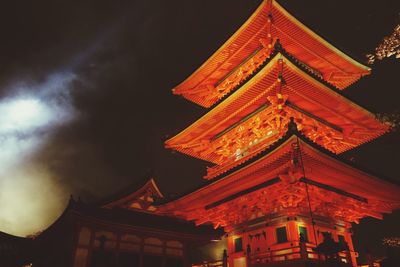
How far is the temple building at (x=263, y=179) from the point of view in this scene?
36.9ft

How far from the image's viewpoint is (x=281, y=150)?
34.3ft

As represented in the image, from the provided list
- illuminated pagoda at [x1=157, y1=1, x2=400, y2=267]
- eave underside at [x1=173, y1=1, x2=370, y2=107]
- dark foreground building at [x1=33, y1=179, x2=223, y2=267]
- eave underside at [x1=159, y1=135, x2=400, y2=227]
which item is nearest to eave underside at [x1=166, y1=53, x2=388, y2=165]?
illuminated pagoda at [x1=157, y1=1, x2=400, y2=267]

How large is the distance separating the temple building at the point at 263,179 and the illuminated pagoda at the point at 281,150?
0.05 meters

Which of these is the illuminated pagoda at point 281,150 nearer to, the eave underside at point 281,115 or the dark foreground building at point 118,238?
the eave underside at point 281,115

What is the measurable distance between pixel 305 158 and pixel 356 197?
416 cm

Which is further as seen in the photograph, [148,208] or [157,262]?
[148,208]

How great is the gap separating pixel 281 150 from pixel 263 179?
1922 millimetres

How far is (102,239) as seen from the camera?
44.9 feet

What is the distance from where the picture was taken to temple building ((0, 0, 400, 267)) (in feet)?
36.9

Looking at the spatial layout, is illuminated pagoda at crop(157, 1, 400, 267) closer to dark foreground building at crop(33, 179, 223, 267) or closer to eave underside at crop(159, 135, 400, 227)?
eave underside at crop(159, 135, 400, 227)

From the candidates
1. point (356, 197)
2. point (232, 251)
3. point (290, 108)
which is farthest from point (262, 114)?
point (232, 251)

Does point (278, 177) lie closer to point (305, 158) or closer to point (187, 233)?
point (305, 158)

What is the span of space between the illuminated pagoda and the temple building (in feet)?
0.17

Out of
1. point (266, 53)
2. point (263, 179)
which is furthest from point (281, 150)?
point (266, 53)
